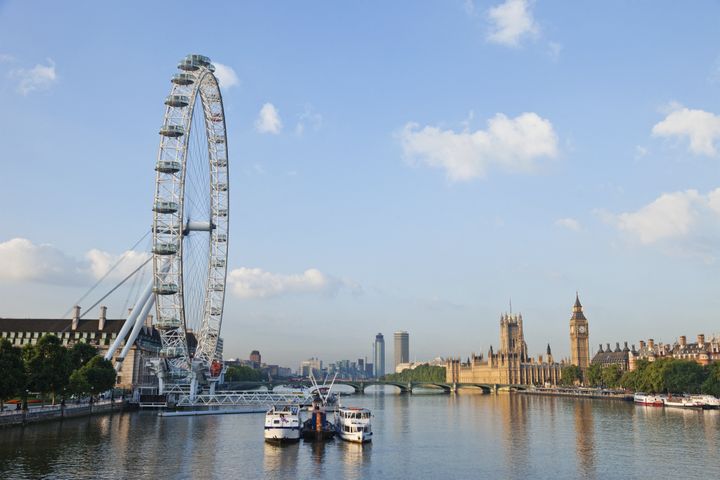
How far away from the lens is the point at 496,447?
2459 inches

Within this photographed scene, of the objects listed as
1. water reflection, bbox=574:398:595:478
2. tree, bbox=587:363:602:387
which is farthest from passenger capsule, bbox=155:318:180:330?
tree, bbox=587:363:602:387

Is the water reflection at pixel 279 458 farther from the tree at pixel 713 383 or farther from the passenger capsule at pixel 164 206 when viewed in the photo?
the tree at pixel 713 383

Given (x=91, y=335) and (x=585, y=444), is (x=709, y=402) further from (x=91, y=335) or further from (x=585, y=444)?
(x=91, y=335)

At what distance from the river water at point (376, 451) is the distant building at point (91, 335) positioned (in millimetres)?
38068

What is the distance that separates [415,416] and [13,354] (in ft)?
192

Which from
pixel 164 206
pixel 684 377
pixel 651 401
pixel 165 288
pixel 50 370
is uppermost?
pixel 164 206

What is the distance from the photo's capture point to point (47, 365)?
73500mm

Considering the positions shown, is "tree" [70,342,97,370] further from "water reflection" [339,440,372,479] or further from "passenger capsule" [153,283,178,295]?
"water reflection" [339,440,372,479]

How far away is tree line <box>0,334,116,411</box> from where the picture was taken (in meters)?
63.2

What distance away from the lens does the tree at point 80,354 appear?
303 feet

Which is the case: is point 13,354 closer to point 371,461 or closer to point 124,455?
point 124,455

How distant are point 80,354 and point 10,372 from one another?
3288 cm

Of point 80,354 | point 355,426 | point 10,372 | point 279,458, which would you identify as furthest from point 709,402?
point 10,372

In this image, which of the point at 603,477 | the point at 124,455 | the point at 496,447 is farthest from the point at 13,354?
the point at 603,477
